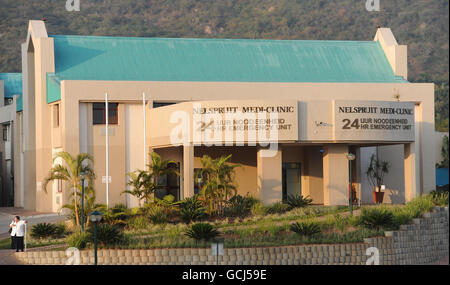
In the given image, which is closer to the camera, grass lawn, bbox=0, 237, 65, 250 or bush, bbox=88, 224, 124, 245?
bush, bbox=88, 224, 124, 245

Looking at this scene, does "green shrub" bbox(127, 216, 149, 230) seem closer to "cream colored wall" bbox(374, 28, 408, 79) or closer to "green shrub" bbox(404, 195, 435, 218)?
"green shrub" bbox(404, 195, 435, 218)

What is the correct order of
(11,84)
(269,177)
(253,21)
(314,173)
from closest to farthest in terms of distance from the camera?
(269,177) < (314,173) < (11,84) < (253,21)

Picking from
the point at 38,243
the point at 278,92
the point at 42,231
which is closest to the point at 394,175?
the point at 278,92

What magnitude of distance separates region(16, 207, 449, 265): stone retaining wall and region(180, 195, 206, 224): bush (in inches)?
212

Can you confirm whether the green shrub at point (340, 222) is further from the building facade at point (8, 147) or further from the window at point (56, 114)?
the building facade at point (8, 147)

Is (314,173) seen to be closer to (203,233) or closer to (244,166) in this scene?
(244,166)

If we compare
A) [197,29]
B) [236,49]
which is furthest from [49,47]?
[197,29]

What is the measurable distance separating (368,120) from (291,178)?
8072mm

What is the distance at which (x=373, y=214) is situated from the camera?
3206cm

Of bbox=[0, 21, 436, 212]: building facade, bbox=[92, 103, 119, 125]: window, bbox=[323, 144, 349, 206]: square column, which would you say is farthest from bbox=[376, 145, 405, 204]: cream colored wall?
bbox=[92, 103, 119, 125]: window

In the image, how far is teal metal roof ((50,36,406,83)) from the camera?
145 feet

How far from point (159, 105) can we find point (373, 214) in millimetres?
14634

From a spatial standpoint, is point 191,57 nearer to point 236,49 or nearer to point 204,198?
point 236,49

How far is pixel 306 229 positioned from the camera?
99.2ft
